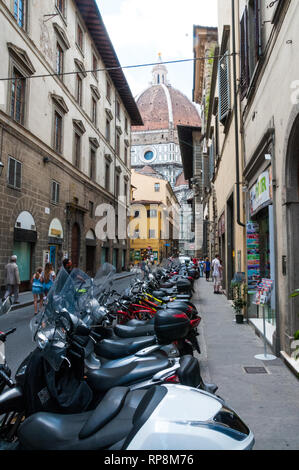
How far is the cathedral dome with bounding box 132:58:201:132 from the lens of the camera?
12582 cm

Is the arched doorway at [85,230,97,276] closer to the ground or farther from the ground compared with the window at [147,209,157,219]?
closer to the ground

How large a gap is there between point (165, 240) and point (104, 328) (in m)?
57.2

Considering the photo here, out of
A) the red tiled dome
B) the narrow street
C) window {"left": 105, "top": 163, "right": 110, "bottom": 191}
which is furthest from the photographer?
the red tiled dome

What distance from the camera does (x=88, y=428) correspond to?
1875 millimetres

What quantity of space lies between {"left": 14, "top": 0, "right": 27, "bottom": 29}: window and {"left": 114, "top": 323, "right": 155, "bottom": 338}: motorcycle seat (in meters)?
14.7

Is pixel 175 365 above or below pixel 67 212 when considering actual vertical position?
below

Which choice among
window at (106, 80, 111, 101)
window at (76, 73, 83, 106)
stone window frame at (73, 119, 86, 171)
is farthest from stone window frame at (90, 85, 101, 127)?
window at (106, 80, 111, 101)

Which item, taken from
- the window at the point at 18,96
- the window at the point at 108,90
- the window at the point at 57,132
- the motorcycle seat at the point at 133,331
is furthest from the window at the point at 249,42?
the window at the point at 108,90

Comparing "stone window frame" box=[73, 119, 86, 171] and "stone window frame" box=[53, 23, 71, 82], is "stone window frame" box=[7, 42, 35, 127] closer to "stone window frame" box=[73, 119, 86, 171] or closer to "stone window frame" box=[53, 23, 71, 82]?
"stone window frame" box=[53, 23, 71, 82]

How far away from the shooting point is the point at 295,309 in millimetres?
5215

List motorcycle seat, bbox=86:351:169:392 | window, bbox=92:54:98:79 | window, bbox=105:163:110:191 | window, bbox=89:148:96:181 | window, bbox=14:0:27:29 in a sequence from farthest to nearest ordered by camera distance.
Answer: window, bbox=105:163:110:191, window, bbox=92:54:98:79, window, bbox=89:148:96:181, window, bbox=14:0:27:29, motorcycle seat, bbox=86:351:169:392

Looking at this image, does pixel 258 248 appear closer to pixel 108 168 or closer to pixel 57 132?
pixel 57 132

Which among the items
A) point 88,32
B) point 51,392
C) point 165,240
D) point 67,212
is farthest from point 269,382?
point 165,240
